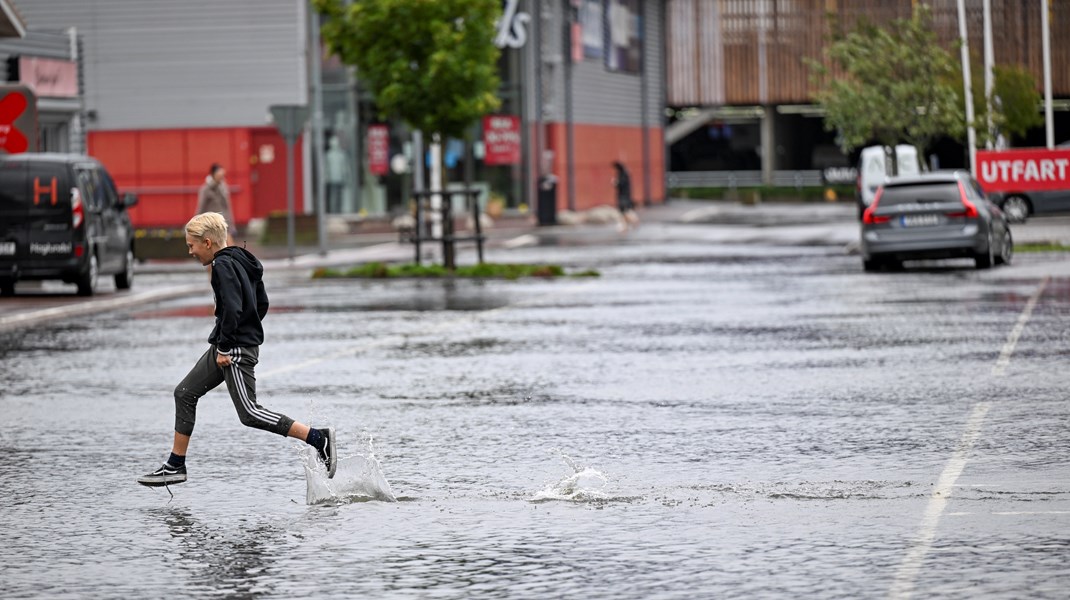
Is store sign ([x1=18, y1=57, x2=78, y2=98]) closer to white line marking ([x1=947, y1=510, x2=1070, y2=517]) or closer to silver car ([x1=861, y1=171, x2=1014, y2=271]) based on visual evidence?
silver car ([x1=861, y1=171, x2=1014, y2=271])

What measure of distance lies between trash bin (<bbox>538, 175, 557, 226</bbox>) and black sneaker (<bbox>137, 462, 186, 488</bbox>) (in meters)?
42.6

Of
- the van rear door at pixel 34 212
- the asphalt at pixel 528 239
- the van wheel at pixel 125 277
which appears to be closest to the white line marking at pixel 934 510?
the asphalt at pixel 528 239

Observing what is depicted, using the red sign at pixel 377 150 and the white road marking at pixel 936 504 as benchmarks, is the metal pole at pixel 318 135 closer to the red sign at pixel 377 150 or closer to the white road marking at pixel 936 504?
the red sign at pixel 377 150

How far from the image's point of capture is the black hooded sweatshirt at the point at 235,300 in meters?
10.1

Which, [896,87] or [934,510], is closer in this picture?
[934,510]

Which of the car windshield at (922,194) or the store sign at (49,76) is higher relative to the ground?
the store sign at (49,76)

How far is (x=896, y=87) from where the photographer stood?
40.1m

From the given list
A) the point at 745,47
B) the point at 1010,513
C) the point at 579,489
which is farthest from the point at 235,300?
the point at 745,47

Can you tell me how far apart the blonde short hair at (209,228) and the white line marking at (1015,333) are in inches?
265

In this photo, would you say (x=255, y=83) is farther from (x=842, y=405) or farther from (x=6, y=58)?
(x=842, y=405)

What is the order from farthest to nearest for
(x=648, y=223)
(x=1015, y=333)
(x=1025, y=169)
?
(x=648, y=223) < (x=1025, y=169) < (x=1015, y=333)

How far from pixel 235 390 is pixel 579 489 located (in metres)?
1.77

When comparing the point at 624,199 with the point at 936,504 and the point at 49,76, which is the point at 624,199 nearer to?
the point at 49,76

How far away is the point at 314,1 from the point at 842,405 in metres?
23.3
